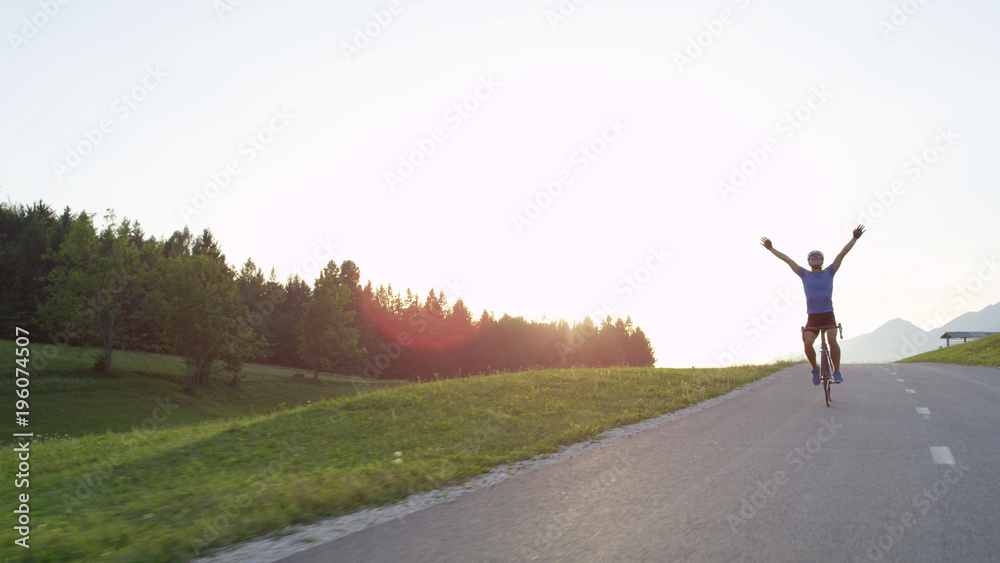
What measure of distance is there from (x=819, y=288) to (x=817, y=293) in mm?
109

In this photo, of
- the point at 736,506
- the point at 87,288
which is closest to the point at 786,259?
the point at 736,506

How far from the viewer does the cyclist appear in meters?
12.4

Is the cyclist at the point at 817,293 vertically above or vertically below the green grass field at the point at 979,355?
above

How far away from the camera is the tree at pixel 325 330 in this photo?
224 ft

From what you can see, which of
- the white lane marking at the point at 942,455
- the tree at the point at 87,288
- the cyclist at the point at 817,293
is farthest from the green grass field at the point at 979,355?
the tree at the point at 87,288

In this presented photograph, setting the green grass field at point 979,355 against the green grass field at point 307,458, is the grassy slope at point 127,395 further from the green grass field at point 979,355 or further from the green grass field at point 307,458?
the green grass field at point 979,355

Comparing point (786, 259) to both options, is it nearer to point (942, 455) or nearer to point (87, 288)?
point (942, 455)

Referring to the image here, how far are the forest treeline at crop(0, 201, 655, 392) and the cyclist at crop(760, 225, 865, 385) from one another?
11924 millimetres

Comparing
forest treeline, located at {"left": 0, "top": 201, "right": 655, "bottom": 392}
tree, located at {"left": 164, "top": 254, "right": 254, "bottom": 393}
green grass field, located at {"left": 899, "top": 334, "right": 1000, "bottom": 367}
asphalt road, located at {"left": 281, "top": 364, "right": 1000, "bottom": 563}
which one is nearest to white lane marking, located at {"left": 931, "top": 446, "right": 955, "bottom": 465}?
asphalt road, located at {"left": 281, "top": 364, "right": 1000, "bottom": 563}

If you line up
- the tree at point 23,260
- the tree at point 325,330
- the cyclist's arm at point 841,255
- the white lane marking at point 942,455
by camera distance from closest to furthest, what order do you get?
the white lane marking at point 942,455 < the cyclist's arm at point 841,255 < the tree at point 23,260 < the tree at point 325,330

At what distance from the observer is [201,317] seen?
5659cm

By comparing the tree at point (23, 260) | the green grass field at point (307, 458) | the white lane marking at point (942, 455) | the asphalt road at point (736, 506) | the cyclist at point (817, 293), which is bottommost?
the white lane marking at point (942, 455)

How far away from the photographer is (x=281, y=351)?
101 m

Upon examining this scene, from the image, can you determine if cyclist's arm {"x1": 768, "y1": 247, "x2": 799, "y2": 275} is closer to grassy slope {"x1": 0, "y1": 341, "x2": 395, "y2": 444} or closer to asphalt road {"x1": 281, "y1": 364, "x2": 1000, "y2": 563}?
asphalt road {"x1": 281, "y1": 364, "x2": 1000, "y2": 563}
